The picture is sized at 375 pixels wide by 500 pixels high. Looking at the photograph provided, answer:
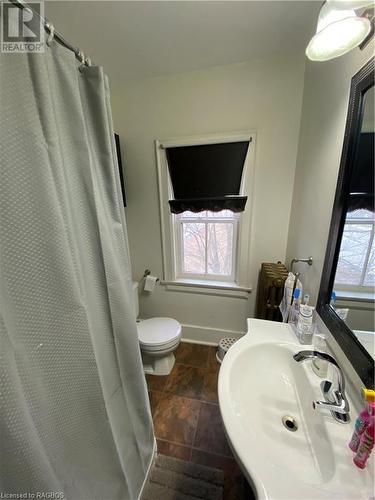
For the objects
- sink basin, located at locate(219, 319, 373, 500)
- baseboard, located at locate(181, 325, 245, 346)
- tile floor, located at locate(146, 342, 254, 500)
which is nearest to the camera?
sink basin, located at locate(219, 319, 373, 500)

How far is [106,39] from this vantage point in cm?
117

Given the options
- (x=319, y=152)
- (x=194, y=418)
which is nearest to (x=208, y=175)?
(x=319, y=152)

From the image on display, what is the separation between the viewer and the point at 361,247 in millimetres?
693

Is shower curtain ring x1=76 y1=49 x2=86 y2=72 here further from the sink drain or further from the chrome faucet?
the sink drain

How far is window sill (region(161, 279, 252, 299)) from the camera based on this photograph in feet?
5.89

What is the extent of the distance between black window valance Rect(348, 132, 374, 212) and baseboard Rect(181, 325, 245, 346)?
5.09 ft

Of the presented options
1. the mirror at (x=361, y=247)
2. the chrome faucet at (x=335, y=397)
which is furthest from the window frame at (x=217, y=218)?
the chrome faucet at (x=335, y=397)

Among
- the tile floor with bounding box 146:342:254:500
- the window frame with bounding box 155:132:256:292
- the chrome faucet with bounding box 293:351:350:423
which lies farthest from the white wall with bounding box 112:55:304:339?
the chrome faucet with bounding box 293:351:350:423

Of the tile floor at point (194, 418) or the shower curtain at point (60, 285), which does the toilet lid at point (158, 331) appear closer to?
the tile floor at point (194, 418)

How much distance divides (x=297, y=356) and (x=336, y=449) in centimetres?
24

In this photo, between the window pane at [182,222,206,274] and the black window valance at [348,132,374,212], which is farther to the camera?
the window pane at [182,222,206,274]

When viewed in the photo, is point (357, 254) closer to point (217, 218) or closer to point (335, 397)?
point (335, 397)

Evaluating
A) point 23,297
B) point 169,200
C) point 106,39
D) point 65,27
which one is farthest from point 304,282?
point 65,27

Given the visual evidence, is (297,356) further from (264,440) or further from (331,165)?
(331,165)
